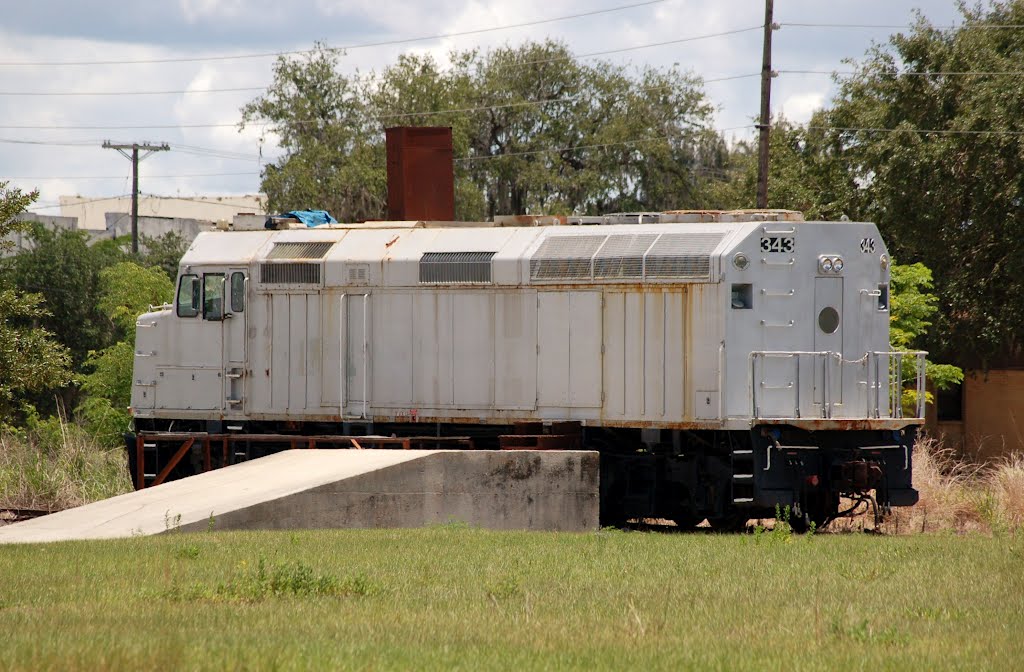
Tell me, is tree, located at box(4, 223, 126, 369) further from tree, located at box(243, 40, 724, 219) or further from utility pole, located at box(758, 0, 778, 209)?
utility pole, located at box(758, 0, 778, 209)

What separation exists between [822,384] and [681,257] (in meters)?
2.55

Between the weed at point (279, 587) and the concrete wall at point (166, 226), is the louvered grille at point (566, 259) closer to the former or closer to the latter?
the weed at point (279, 587)

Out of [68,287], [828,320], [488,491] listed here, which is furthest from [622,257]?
[68,287]

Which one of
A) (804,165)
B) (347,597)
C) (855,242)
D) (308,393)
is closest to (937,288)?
(804,165)

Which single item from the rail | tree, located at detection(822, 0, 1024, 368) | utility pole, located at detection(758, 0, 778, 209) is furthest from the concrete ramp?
tree, located at detection(822, 0, 1024, 368)

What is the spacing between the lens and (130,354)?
3588cm

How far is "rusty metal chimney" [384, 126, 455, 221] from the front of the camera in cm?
2227

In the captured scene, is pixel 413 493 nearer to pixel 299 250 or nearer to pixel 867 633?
pixel 299 250

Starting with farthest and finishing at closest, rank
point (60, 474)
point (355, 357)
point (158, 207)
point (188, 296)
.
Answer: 1. point (158, 207)
2. point (60, 474)
3. point (188, 296)
4. point (355, 357)

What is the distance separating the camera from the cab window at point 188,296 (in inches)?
840

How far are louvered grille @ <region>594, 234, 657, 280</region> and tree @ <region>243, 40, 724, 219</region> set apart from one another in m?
36.4

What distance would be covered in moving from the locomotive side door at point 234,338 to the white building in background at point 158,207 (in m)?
72.2

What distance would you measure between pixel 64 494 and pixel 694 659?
20.1 m

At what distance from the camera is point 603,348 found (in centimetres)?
1847
